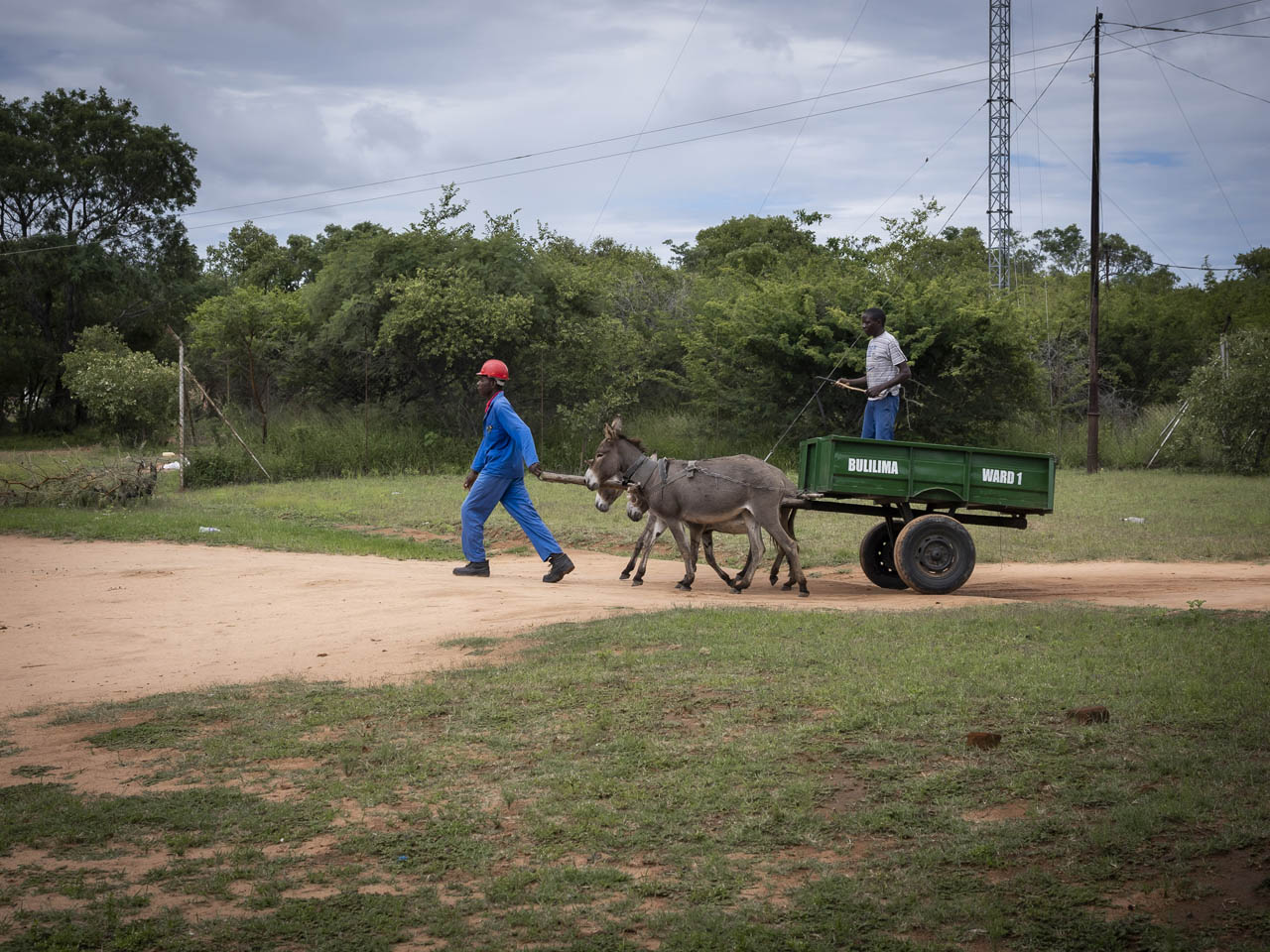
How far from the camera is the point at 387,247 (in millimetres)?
26828

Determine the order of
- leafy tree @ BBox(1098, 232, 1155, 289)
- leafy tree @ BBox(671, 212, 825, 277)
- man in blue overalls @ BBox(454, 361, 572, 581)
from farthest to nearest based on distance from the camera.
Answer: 1. leafy tree @ BBox(1098, 232, 1155, 289)
2. leafy tree @ BBox(671, 212, 825, 277)
3. man in blue overalls @ BBox(454, 361, 572, 581)

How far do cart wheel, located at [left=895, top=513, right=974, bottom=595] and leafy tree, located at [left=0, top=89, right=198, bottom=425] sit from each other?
1549 inches

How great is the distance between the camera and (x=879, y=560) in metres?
12.8

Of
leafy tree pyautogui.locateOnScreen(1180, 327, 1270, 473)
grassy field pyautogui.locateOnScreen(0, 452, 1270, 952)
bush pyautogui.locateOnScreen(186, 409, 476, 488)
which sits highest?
leafy tree pyautogui.locateOnScreen(1180, 327, 1270, 473)

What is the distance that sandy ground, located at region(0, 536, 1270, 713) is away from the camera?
27.8ft

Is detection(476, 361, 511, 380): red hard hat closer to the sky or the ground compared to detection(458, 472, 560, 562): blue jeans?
closer to the sky

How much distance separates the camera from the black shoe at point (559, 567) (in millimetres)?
12195

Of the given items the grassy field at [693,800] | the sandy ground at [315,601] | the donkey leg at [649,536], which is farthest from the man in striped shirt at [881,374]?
the grassy field at [693,800]

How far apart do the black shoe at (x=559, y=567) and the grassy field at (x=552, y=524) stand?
10.0ft

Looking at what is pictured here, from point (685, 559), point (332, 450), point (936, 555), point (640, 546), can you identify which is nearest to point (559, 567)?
point (640, 546)

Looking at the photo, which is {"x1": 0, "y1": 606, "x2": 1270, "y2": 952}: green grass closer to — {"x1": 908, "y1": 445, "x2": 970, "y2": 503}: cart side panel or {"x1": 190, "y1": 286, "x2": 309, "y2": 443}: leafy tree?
{"x1": 908, "y1": 445, "x2": 970, "y2": 503}: cart side panel

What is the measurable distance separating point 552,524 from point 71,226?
117ft

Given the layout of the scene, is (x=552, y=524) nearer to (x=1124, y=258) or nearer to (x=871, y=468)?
(x=871, y=468)

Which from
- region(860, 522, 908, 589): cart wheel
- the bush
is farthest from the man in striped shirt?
the bush
